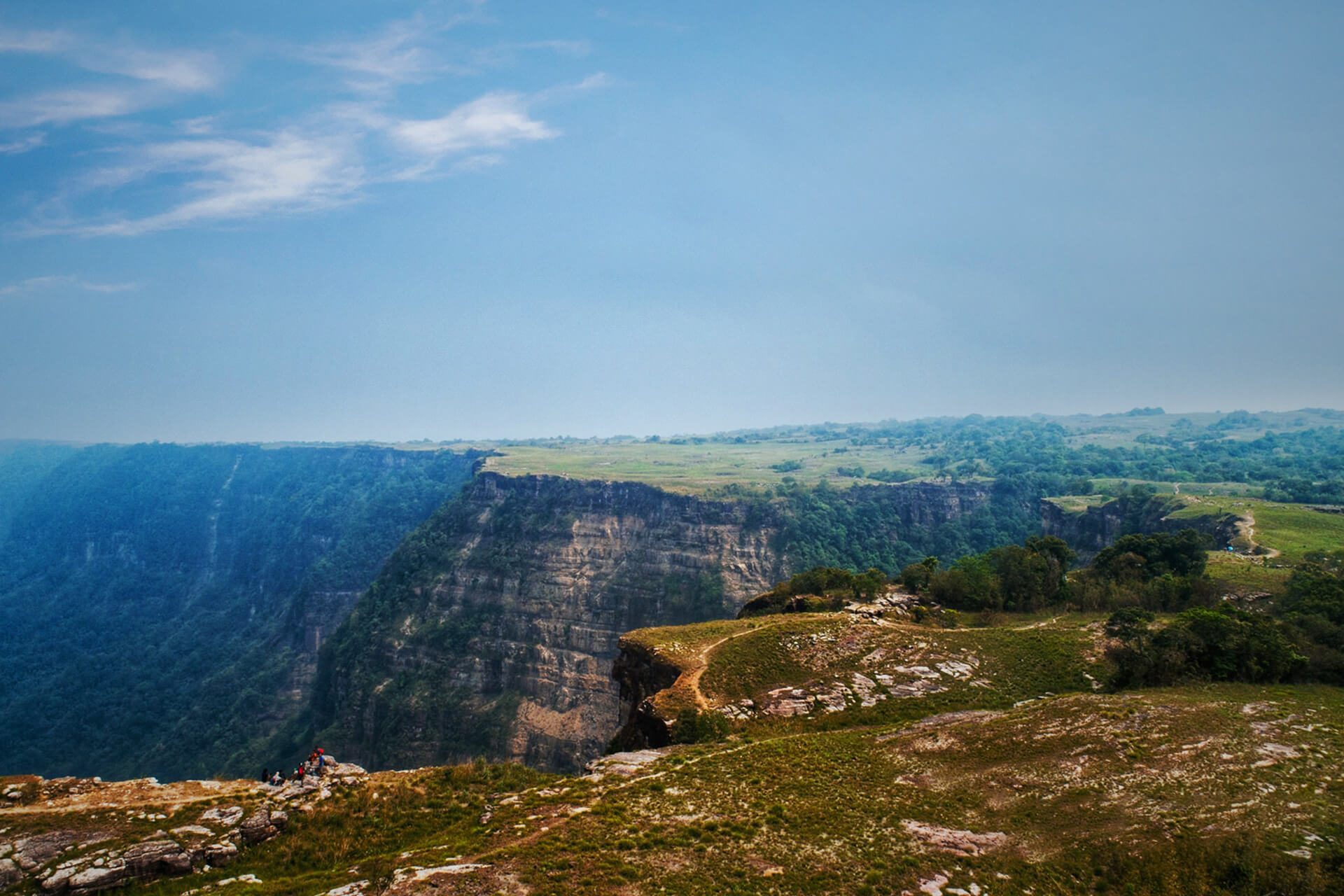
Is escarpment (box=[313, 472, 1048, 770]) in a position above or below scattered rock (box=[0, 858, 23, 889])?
below

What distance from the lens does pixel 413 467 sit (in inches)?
7510

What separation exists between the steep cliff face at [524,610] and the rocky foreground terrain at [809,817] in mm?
62180

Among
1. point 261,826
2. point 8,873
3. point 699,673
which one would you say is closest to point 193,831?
point 261,826

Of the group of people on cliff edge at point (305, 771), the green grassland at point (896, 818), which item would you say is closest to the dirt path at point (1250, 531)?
the green grassland at point (896, 818)

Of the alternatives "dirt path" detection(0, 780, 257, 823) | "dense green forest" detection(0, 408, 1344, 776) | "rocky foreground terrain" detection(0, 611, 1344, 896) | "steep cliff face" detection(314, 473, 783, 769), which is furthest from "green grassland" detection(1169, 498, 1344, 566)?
"dirt path" detection(0, 780, 257, 823)

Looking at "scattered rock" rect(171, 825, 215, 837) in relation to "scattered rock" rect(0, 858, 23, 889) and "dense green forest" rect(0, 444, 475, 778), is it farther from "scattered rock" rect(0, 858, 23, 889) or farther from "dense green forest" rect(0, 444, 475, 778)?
"dense green forest" rect(0, 444, 475, 778)

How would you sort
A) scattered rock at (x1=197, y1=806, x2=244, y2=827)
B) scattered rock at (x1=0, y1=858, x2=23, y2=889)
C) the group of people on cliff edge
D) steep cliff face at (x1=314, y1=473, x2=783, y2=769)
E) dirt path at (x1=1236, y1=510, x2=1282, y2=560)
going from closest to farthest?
scattered rock at (x1=0, y1=858, x2=23, y2=889)
scattered rock at (x1=197, y1=806, x2=244, y2=827)
the group of people on cliff edge
dirt path at (x1=1236, y1=510, x2=1282, y2=560)
steep cliff face at (x1=314, y1=473, x2=783, y2=769)

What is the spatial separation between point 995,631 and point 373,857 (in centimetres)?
3603

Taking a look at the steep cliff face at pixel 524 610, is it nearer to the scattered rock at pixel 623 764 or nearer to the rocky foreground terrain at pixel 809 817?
the scattered rock at pixel 623 764

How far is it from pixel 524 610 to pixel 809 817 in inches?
3257

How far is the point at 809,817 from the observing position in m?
19.2

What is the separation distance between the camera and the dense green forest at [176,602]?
101062 millimetres

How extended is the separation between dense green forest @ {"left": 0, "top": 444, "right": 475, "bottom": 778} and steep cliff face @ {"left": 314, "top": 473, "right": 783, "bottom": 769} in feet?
80.1

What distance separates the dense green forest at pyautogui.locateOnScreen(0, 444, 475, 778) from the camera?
101062 mm
